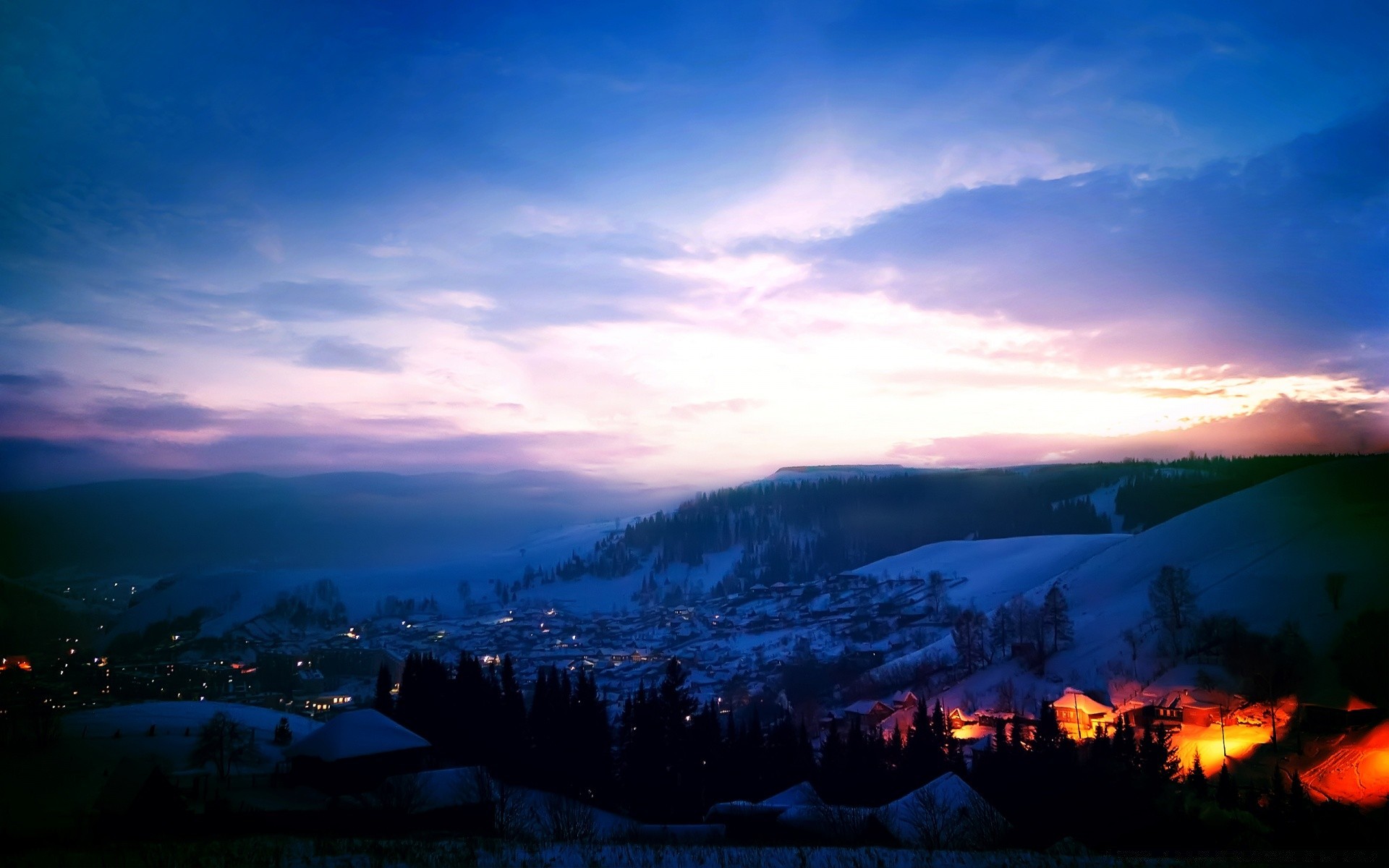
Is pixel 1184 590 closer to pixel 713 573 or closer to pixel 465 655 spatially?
pixel 465 655

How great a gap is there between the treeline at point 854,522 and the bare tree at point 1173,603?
85.0m

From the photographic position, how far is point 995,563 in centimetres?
10838

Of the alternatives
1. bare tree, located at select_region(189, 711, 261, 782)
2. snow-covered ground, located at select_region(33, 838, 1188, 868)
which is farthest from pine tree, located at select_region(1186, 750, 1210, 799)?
bare tree, located at select_region(189, 711, 261, 782)

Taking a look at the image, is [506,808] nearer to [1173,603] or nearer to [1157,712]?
[1157,712]

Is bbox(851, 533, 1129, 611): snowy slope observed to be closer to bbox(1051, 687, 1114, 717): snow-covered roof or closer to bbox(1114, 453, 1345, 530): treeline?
bbox(1114, 453, 1345, 530): treeline

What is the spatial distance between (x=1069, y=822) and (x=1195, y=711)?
26812 millimetres

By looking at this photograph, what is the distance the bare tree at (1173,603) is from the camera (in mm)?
55156

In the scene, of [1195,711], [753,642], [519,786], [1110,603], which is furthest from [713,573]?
[519,786]

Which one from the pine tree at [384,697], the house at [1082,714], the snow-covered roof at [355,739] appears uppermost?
the snow-covered roof at [355,739]

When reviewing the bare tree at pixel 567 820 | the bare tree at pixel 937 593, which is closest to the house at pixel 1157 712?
the bare tree at pixel 567 820

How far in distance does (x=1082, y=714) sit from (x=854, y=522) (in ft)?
419

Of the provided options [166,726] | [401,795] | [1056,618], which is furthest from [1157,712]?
[166,726]

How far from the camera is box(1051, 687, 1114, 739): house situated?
45938 mm

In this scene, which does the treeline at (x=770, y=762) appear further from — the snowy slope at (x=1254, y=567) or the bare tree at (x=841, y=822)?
the snowy slope at (x=1254, y=567)
